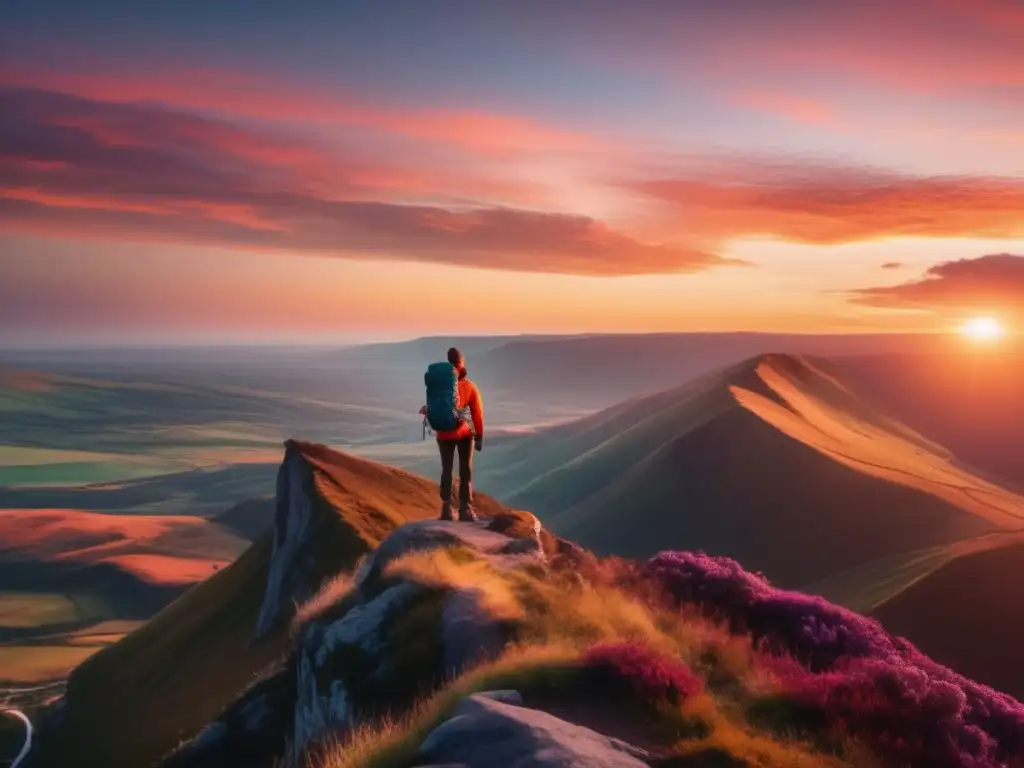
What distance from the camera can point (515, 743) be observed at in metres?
9.44

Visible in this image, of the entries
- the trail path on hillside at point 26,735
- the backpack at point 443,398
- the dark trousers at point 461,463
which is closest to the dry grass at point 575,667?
the dark trousers at point 461,463

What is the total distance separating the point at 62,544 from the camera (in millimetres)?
181500

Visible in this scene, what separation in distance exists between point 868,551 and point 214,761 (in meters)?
80.7

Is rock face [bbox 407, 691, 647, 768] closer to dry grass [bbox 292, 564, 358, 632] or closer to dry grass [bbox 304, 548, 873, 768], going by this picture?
dry grass [bbox 304, 548, 873, 768]

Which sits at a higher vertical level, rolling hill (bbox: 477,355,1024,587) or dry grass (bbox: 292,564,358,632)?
dry grass (bbox: 292,564,358,632)

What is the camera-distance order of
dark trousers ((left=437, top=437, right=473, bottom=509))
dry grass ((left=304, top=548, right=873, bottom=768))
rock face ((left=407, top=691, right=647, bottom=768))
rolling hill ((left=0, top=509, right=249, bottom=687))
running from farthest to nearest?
rolling hill ((left=0, top=509, right=249, bottom=687))
dark trousers ((left=437, top=437, right=473, bottom=509))
dry grass ((left=304, top=548, right=873, bottom=768))
rock face ((left=407, top=691, right=647, bottom=768))

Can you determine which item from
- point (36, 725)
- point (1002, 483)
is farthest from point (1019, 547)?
point (1002, 483)

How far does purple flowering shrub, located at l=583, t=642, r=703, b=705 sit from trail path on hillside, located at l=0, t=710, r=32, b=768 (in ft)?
195

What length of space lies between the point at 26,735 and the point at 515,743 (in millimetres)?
70712

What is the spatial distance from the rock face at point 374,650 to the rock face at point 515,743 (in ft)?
14.3

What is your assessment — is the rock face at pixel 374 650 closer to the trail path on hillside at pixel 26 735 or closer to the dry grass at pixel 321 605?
the dry grass at pixel 321 605

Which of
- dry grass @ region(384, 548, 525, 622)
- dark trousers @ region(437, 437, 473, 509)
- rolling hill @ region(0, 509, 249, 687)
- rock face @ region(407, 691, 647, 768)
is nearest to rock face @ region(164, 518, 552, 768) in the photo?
dry grass @ region(384, 548, 525, 622)

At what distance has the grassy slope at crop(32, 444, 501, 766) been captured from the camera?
4191 cm

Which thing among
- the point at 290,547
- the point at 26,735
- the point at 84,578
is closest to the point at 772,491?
the point at 290,547
